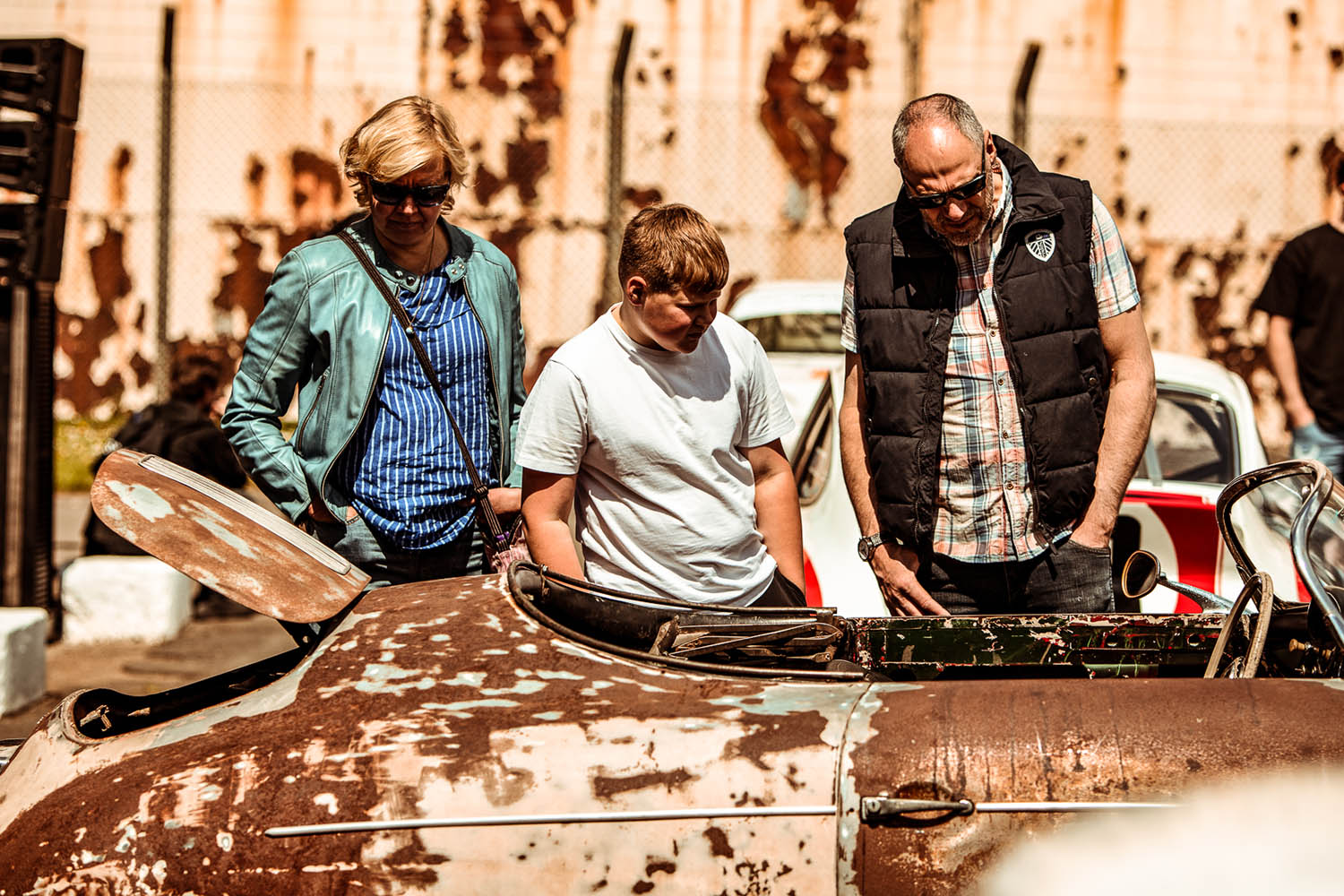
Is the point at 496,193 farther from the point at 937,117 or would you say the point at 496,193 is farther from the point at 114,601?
the point at 937,117

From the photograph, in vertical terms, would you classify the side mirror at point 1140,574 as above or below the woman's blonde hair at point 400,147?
below

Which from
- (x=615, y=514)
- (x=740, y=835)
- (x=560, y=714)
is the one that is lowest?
(x=740, y=835)

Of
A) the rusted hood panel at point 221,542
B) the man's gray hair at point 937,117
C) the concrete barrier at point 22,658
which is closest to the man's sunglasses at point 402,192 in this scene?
the rusted hood panel at point 221,542

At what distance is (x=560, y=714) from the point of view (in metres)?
2.14

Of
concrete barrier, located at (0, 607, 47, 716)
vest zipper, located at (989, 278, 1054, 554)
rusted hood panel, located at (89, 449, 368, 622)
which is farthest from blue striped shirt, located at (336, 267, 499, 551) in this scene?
concrete barrier, located at (0, 607, 47, 716)

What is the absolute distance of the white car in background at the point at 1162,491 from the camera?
392cm

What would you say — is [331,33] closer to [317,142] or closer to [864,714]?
[317,142]

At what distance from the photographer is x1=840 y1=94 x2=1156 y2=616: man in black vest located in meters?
3.16

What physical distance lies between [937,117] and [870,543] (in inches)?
39.7

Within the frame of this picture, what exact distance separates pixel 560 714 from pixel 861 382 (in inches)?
60.3

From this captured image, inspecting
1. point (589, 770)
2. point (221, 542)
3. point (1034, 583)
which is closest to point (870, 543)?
point (1034, 583)

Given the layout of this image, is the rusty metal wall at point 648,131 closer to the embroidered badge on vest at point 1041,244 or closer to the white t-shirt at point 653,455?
the embroidered badge on vest at point 1041,244

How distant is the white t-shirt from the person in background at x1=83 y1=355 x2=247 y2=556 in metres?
4.67

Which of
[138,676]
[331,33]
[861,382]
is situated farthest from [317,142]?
[861,382]
